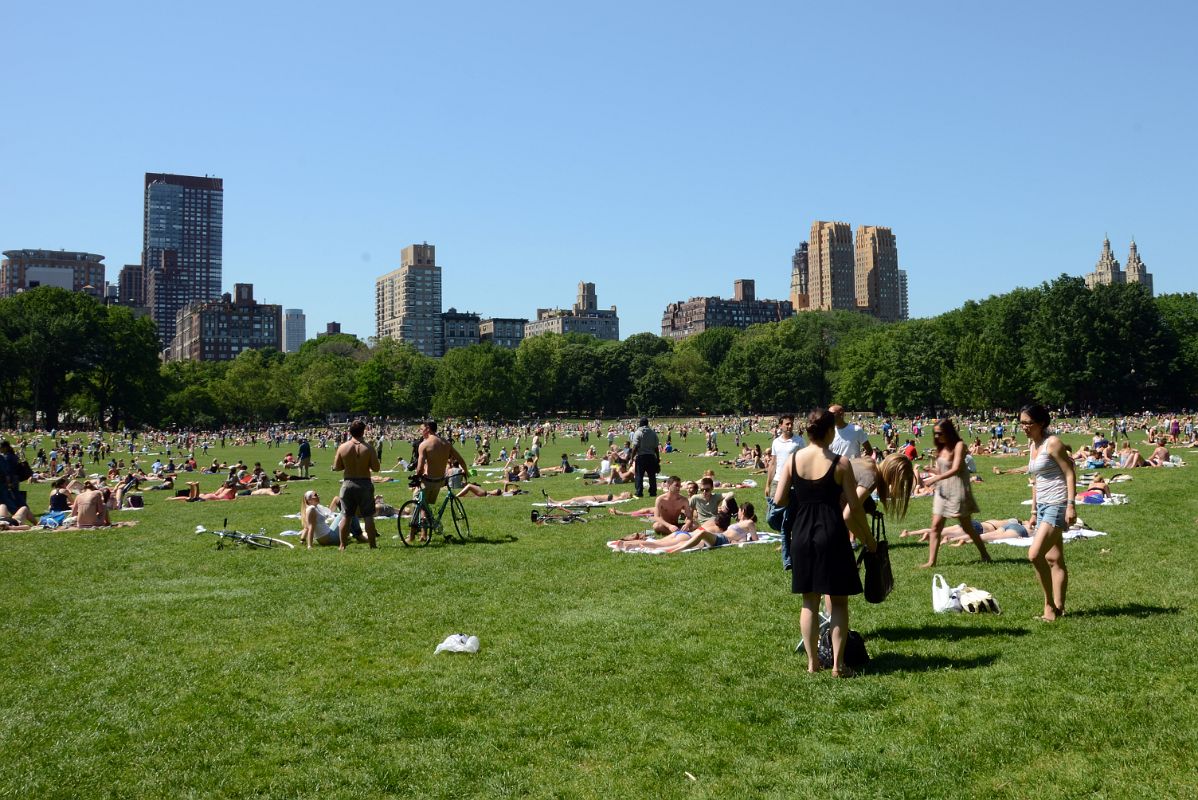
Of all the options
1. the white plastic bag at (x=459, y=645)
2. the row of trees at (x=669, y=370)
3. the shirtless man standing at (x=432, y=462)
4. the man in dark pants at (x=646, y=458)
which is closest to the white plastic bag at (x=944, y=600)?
the white plastic bag at (x=459, y=645)

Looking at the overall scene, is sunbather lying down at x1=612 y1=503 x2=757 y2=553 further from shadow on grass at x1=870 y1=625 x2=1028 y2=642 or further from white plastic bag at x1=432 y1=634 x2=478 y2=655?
white plastic bag at x1=432 y1=634 x2=478 y2=655

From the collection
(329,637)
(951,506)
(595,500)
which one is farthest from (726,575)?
(595,500)

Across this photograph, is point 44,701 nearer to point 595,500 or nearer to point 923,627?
point 923,627

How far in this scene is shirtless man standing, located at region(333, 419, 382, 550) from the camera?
13562 mm

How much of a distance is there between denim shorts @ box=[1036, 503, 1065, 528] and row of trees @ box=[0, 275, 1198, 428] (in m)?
77.3

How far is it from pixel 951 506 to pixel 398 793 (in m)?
8.10

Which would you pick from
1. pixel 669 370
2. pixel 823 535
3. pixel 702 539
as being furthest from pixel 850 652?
pixel 669 370

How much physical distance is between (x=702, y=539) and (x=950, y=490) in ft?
11.7

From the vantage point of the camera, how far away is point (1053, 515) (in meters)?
8.12

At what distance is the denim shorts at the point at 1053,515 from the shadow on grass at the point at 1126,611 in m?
0.83

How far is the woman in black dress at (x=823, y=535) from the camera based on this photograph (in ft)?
21.2

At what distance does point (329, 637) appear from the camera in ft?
27.2

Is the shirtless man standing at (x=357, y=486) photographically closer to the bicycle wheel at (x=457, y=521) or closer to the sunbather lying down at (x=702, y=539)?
the bicycle wheel at (x=457, y=521)

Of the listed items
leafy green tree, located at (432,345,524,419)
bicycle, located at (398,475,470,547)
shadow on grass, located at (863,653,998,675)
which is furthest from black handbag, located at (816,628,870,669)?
leafy green tree, located at (432,345,524,419)
